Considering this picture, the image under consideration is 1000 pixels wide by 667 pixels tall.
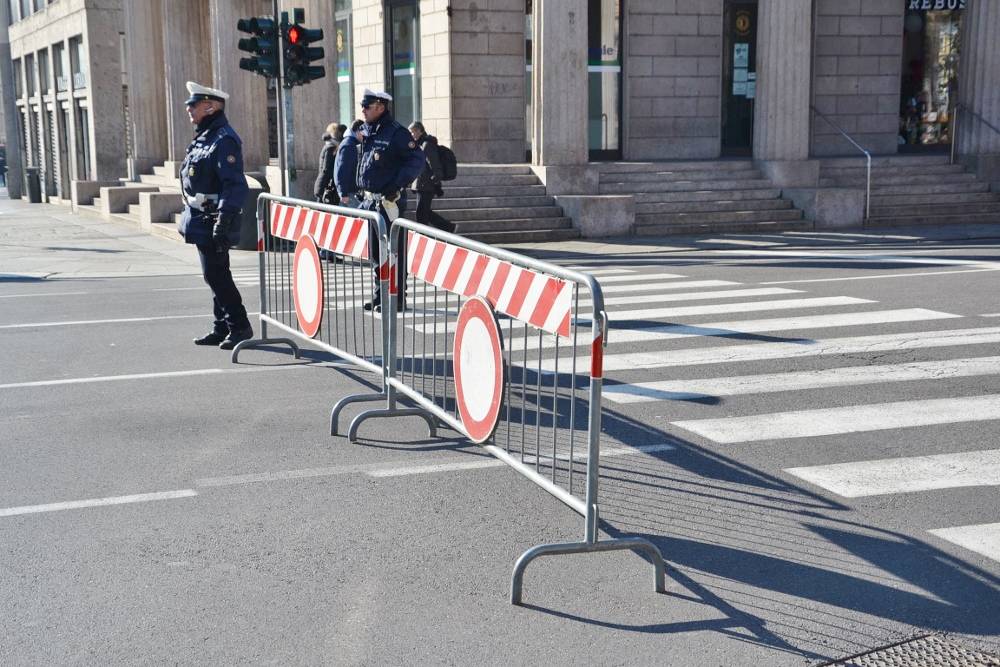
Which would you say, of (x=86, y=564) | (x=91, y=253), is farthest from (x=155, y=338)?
(x=91, y=253)

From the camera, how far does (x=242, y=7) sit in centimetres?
2609

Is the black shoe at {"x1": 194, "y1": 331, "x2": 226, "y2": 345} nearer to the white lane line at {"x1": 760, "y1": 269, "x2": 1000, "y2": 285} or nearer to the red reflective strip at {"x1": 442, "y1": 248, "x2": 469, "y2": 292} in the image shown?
the red reflective strip at {"x1": 442, "y1": 248, "x2": 469, "y2": 292}

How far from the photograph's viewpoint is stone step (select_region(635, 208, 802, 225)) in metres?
21.6

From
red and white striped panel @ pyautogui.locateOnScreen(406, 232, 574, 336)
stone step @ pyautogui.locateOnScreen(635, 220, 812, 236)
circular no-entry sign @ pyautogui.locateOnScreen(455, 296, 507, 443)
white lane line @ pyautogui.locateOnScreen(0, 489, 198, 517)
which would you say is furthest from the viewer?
stone step @ pyautogui.locateOnScreen(635, 220, 812, 236)

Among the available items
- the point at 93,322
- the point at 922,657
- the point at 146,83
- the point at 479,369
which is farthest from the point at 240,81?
the point at 922,657

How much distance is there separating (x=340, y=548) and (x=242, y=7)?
22.9 meters

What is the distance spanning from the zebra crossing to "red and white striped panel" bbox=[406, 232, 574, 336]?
1.92 m

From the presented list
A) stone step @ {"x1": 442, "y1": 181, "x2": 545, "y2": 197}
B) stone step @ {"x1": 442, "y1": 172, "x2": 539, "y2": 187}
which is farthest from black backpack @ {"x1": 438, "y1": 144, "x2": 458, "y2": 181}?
stone step @ {"x1": 442, "y1": 172, "x2": 539, "y2": 187}

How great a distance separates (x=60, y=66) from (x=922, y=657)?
4236 centimetres

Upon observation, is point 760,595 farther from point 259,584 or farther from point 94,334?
point 94,334

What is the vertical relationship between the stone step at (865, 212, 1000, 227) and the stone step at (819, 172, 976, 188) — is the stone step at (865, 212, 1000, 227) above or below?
below

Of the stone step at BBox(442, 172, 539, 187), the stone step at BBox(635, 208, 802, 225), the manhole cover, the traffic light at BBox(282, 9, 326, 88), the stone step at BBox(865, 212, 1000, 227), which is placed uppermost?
the traffic light at BBox(282, 9, 326, 88)

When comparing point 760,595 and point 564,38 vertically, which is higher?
point 564,38

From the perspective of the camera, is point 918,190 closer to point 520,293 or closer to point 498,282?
point 498,282
